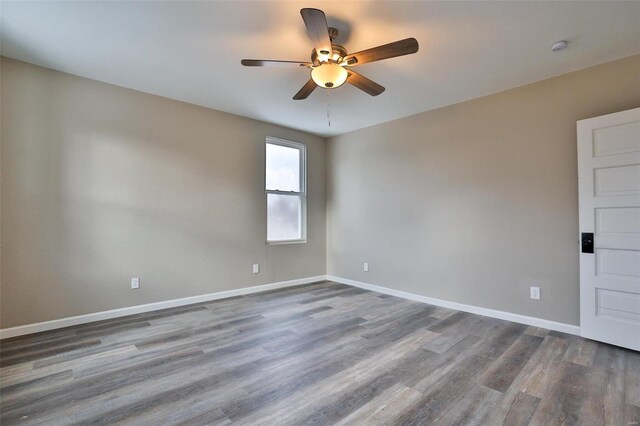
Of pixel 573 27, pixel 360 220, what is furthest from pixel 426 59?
pixel 360 220

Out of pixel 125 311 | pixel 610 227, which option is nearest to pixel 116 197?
pixel 125 311

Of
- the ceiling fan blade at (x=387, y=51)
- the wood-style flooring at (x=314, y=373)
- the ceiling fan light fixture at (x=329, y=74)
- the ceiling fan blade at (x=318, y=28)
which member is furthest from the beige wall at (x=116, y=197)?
the ceiling fan blade at (x=387, y=51)

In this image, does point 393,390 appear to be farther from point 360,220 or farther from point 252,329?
point 360,220

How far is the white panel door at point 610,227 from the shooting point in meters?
2.43

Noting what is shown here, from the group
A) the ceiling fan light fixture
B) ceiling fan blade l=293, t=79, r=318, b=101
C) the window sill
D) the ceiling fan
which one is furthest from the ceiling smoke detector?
the window sill

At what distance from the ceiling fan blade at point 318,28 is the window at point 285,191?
2658 millimetres

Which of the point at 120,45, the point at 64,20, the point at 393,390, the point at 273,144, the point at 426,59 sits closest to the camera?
the point at 393,390

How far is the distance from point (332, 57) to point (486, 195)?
2.42m

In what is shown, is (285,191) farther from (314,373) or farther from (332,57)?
(314,373)

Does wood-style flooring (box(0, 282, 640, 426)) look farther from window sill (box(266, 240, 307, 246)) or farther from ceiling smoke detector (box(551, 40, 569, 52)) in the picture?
ceiling smoke detector (box(551, 40, 569, 52))

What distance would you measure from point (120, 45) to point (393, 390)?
11.3ft

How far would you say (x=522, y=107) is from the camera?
3127mm

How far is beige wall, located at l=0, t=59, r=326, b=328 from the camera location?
273cm

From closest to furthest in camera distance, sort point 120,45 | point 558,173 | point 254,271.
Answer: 1. point 120,45
2. point 558,173
3. point 254,271
